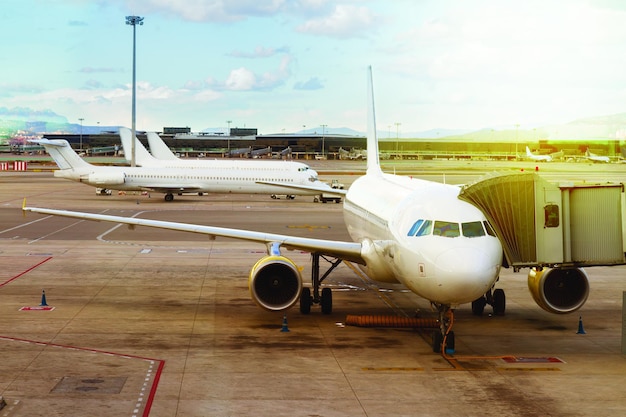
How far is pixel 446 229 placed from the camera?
21141mm

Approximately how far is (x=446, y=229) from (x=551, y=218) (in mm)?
3376

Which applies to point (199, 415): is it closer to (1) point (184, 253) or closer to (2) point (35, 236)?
(1) point (184, 253)

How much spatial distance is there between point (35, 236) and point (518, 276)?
88.6 feet

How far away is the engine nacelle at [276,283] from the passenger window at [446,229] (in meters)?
4.98

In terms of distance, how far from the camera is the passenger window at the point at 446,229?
21.0 m

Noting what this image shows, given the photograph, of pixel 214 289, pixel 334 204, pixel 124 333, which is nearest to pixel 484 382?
pixel 124 333

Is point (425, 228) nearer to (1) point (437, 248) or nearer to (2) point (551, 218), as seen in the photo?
(1) point (437, 248)

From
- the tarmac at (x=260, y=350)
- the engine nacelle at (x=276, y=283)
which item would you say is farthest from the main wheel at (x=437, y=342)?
the engine nacelle at (x=276, y=283)

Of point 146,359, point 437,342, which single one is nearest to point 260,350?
point 146,359

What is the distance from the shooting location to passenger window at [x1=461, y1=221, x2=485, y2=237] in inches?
830

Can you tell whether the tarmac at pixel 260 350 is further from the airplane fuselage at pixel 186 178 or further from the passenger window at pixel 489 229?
the airplane fuselage at pixel 186 178

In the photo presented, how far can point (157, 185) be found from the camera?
79562 mm

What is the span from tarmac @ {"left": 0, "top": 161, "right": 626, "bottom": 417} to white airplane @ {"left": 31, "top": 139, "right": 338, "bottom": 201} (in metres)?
39.9

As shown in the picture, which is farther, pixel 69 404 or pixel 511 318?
pixel 511 318
